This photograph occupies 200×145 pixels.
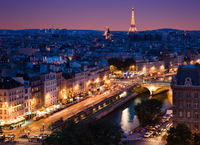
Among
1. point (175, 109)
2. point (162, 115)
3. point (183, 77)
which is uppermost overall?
point (183, 77)

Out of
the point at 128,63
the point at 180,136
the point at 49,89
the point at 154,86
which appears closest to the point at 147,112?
the point at 180,136

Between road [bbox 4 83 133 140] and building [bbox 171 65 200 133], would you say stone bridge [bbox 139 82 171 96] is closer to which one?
road [bbox 4 83 133 140]

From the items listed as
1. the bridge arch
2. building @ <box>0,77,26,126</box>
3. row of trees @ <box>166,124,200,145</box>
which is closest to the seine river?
the bridge arch

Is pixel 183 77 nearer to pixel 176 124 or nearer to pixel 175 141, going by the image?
pixel 176 124

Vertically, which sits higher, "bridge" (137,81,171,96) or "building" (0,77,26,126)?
"building" (0,77,26,126)

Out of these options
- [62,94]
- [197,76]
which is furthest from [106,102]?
[197,76]

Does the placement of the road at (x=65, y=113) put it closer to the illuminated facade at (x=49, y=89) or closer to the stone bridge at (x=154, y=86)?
the illuminated facade at (x=49, y=89)
